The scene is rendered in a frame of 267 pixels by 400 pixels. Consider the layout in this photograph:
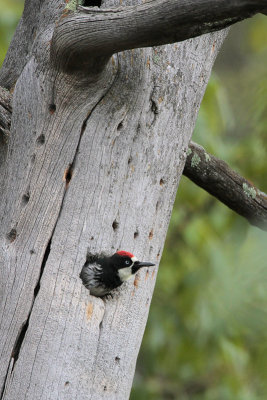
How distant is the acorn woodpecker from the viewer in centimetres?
330

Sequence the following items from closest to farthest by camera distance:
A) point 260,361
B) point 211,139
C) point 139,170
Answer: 1. point 260,361
2. point 139,170
3. point 211,139

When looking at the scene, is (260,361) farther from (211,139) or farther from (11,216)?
(211,139)

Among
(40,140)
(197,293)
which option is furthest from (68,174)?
(197,293)

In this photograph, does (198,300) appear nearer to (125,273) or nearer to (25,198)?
(125,273)

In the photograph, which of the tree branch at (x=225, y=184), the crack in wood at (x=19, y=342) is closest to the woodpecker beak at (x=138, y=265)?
the crack in wood at (x=19, y=342)

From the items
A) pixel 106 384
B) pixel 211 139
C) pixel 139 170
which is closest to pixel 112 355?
pixel 106 384

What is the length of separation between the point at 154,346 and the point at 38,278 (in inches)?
149

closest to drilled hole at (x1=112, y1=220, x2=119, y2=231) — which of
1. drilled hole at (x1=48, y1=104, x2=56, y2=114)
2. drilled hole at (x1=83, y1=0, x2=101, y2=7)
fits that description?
drilled hole at (x1=48, y1=104, x2=56, y2=114)

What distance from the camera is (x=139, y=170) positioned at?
3408 mm

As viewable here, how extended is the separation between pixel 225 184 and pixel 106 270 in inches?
43.8

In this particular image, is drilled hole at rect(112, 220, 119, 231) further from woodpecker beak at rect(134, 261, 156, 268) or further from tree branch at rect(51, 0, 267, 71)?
tree branch at rect(51, 0, 267, 71)

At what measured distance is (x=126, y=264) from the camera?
3.39 m

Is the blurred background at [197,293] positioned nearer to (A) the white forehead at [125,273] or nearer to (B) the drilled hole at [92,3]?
(A) the white forehead at [125,273]

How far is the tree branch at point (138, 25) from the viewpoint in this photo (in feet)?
7.87
